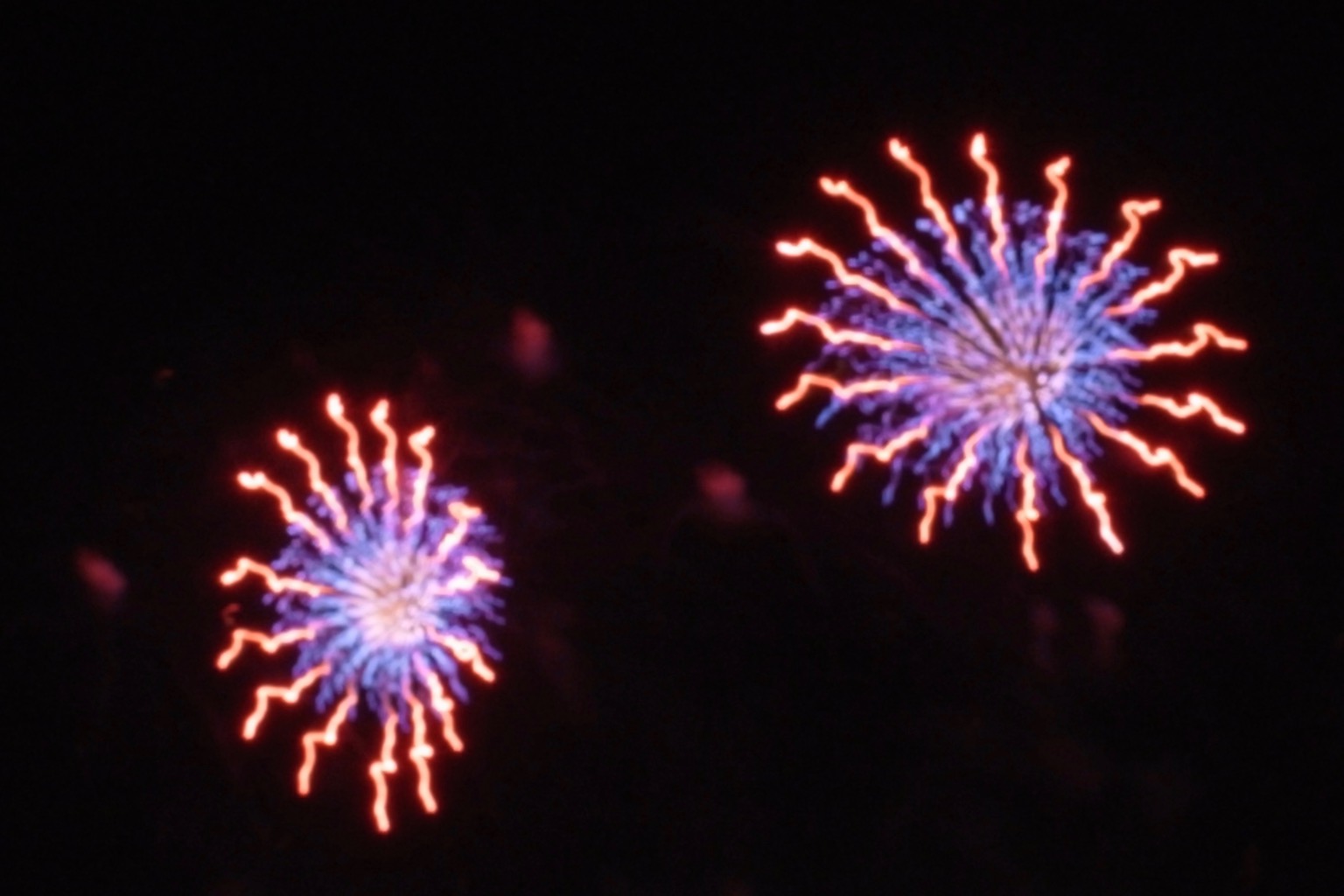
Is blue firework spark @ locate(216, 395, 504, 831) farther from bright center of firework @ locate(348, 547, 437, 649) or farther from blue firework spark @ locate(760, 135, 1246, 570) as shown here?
blue firework spark @ locate(760, 135, 1246, 570)

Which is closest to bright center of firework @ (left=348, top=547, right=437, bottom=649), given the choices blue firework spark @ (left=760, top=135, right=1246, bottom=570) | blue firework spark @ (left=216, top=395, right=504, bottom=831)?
blue firework spark @ (left=216, top=395, right=504, bottom=831)

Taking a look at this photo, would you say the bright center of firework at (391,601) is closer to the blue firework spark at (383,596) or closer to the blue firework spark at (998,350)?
the blue firework spark at (383,596)

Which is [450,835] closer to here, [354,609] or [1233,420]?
[354,609]

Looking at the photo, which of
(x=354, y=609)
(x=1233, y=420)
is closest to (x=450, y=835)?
(x=354, y=609)

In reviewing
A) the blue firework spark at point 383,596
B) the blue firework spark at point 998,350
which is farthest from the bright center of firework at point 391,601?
the blue firework spark at point 998,350

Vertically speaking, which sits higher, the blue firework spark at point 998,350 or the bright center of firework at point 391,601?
the blue firework spark at point 998,350

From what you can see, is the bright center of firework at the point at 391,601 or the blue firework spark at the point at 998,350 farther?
the bright center of firework at the point at 391,601
